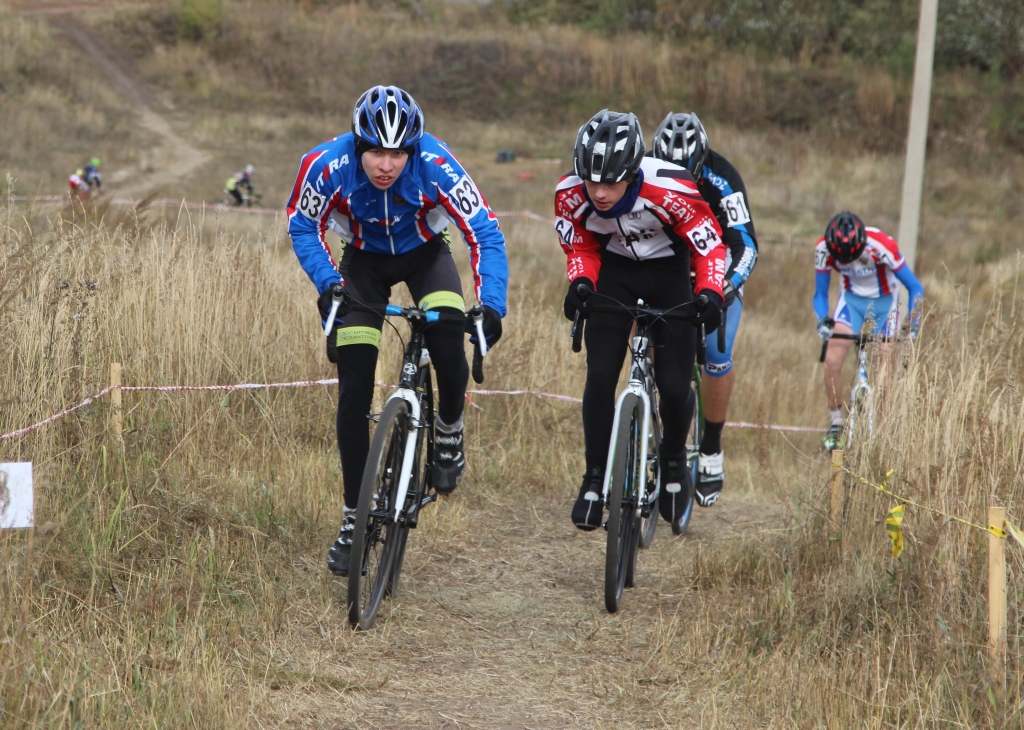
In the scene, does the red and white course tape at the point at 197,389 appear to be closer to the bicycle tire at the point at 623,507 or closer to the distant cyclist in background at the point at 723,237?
the distant cyclist in background at the point at 723,237

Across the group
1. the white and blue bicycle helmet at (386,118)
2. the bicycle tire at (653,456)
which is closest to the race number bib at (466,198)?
the white and blue bicycle helmet at (386,118)

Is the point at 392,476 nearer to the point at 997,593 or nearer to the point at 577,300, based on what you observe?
the point at 577,300

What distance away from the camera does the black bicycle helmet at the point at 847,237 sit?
8992 millimetres

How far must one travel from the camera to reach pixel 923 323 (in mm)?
5527

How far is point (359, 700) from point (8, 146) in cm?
2678

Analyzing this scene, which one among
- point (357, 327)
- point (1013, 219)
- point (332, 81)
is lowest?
point (357, 327)

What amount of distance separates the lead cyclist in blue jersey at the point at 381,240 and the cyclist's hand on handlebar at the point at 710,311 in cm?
89

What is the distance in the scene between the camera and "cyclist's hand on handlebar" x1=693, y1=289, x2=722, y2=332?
483 centimetres

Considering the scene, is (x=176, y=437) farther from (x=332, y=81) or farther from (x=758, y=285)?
(x=332, y=81)

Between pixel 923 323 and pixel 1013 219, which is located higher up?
pixel 1013 219

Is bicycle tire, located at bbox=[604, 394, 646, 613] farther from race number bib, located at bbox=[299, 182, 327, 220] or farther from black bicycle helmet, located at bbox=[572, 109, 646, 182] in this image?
race number bib, located at bbox=[299, 182, 327, 220]

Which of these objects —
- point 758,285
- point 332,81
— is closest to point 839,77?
point 332,81

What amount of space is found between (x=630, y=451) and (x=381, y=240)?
149 centimetres

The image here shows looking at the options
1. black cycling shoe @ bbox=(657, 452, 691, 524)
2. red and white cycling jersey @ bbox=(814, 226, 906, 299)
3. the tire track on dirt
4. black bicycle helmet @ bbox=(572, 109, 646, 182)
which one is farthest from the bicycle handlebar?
the tire track on dirt
